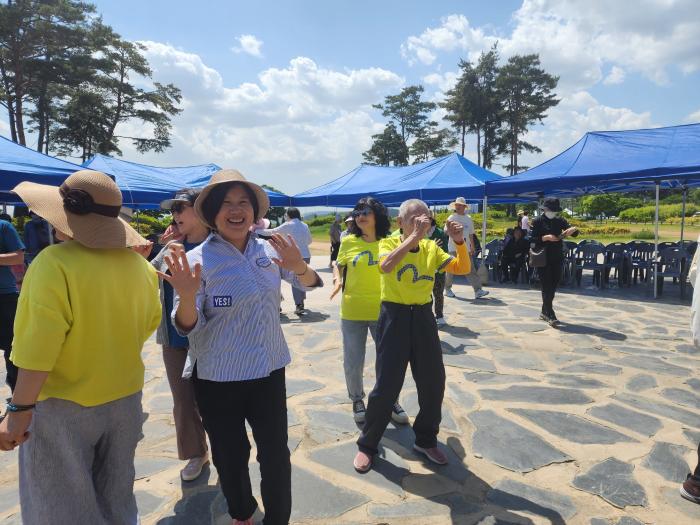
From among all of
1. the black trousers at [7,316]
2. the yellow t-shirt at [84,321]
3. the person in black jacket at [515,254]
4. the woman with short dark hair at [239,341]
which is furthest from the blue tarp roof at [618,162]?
the black trousers at [7,316]

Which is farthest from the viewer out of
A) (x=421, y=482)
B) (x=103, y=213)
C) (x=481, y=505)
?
(x=421, y=482)

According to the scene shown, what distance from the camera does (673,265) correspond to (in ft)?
32.9

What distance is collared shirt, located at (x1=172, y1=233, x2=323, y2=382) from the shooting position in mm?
2041

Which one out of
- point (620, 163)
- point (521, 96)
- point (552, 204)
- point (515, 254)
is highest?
point (521, 96)

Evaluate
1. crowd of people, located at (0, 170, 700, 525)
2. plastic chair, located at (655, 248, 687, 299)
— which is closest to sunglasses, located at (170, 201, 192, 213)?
crowd of people, located at (0, 170, 700, 525)

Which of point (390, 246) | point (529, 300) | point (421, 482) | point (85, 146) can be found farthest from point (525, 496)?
point (85, 146)

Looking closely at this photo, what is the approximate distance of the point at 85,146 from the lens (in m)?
30.5

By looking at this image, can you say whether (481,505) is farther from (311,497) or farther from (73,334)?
(73,334)

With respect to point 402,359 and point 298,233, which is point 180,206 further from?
point 298,233

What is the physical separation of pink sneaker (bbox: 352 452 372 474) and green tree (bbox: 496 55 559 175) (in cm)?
4393

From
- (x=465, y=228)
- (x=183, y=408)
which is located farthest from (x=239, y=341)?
(x=465, y=228)

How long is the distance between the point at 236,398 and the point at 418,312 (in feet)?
4.43

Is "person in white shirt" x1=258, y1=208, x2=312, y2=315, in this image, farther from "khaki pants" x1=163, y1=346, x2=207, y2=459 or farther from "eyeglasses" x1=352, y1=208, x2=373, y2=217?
"khaki pants" x1=163, y1=346, x2=207, y2=459

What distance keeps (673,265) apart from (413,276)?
385 inches
